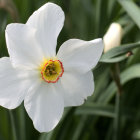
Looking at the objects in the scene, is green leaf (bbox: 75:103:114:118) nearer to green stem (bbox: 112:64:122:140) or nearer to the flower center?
green stem (bbox: 112:64:122:140)

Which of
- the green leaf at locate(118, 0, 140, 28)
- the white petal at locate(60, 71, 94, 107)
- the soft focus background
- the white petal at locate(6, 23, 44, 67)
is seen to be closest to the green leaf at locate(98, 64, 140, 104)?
the soft focus background

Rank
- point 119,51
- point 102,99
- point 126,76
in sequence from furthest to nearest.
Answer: point 102,99 → point 126,76 → point 119,51

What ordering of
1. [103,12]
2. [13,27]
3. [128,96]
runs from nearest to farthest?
[13,27], [103,12], [128,96]

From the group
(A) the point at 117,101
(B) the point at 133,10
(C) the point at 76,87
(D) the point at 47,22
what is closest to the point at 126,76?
(A) the point at 117,101

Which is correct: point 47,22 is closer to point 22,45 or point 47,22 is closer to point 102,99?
point 22,45

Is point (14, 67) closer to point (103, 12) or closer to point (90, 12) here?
point (103, 12)

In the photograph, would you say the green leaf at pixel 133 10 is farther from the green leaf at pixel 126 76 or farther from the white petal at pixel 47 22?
the white petal at pixel 47 22

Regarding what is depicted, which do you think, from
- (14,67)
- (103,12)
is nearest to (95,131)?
(103,12)
